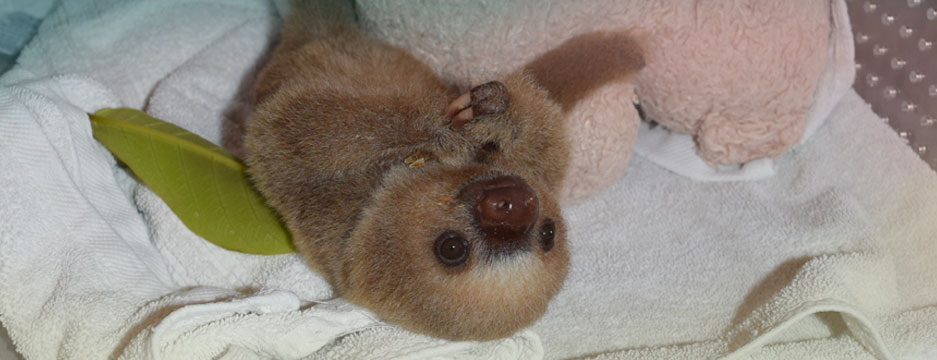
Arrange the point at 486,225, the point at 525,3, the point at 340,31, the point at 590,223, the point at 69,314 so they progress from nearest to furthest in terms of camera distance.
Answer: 1. the point at 486,225
2. the point at 69,314
3. the point at 525,3
4. the point at 340,31
5. the point at 590,223

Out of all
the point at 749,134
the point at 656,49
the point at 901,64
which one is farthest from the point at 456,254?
the point at 901,64

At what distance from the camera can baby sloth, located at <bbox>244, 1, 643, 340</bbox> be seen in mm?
1225

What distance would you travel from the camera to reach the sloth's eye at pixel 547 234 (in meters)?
1.29

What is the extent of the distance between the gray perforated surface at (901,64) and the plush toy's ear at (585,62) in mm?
560

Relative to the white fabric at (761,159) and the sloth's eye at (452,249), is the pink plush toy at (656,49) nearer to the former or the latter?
the white fabric at (761,159)

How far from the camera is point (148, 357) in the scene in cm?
123

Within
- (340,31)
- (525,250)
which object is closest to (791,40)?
(525,250)

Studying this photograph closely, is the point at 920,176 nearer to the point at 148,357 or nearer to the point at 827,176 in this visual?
the point at 827,176

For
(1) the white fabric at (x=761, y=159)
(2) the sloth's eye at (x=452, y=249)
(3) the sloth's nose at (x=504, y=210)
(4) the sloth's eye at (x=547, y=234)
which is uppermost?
(3) the sloth's nose at (x=504, y=210)

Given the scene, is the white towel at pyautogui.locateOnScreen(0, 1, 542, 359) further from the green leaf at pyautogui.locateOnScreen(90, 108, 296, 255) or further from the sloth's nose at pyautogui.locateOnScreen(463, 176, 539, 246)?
the sloth's nose at pyautogui.locateOnScreen(463, 176, 539, 246)

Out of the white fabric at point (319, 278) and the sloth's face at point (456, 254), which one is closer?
the sloth's face at point (456, 254)

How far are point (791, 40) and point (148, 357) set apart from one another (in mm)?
1255

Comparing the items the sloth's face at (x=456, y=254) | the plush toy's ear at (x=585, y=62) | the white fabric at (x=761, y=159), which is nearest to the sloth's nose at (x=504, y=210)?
the sloth's face at (x=456, y=254)

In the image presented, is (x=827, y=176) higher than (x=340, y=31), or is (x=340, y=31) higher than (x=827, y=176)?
(x=340, y=31)
